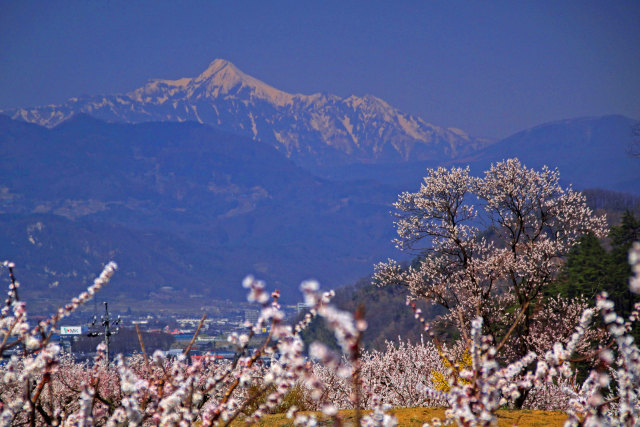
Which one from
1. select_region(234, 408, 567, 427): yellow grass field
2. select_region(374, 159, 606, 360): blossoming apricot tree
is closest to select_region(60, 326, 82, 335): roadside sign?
select_region(234, 408, 567, 427): yellow grass field

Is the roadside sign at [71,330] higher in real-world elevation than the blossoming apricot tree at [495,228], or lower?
higher

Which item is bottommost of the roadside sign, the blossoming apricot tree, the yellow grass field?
the yellow grass field

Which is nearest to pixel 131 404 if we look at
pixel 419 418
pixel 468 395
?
pixel 468 395

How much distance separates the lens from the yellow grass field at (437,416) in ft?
47.8

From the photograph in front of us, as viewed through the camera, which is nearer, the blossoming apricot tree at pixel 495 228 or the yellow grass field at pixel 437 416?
the yellow grass field at pixel 437 416

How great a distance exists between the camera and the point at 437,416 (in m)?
15.1

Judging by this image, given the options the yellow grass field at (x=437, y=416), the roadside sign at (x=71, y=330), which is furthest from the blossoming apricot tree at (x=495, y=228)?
the roadside sign at (x=71, y=330)

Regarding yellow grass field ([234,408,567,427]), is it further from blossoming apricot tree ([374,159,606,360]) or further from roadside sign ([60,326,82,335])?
roadside sign ([60,326,82,335])

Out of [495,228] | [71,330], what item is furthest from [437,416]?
[71,330]

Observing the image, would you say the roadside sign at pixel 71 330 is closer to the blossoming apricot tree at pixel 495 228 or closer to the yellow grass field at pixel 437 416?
the yellow grass field at pixel 437 416

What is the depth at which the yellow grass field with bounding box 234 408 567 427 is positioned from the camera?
14.6 metres

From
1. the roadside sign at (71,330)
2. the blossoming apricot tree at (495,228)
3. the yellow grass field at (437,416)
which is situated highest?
the roadside sign at (71,330)

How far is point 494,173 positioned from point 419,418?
14252 mm

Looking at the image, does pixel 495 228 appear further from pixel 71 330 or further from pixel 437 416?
pixel 71 330
